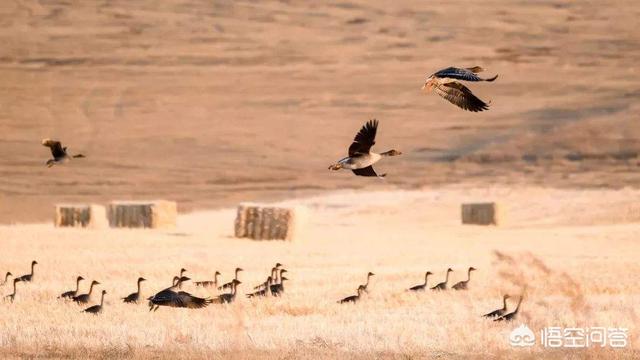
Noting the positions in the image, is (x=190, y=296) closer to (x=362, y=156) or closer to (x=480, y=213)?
(x=362, y=156)

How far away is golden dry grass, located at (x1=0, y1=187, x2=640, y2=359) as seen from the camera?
13.0 m

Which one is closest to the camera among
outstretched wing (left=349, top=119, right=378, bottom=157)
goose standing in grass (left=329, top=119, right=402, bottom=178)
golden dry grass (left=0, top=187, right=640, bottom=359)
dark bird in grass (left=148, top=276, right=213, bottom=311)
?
goose standing in grass (left=329, top=119, right=402, bottom=178)

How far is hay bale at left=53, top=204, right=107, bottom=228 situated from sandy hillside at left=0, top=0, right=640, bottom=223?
1719 cm

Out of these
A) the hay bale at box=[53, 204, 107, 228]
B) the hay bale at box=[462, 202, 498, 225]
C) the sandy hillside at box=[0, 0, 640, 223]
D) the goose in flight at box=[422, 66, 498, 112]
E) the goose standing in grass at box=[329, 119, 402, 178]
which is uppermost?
the sandy hillside at box=[0, 0, 640, 223]

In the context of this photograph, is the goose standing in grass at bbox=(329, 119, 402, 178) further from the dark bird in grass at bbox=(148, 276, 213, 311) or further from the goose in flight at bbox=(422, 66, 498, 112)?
the dark bird in grass at bbox=(148, 276, 213, 311)

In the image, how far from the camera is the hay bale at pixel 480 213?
3644cm

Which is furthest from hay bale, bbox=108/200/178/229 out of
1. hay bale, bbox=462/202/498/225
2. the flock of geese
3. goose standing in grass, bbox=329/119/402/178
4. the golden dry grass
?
goose standing in grass, bbox=329/119/402/178

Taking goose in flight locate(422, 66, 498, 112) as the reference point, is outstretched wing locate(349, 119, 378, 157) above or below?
below

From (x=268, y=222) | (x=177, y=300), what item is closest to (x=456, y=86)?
(x=177, y=300)

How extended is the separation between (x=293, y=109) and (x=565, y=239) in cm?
3841

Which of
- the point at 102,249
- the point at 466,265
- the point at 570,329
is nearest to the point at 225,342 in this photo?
the point at 570,329

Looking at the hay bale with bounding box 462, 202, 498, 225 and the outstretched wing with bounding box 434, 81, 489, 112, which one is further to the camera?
the hay bale with bounding box 462, 202, 498, 225

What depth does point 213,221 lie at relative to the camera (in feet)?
126

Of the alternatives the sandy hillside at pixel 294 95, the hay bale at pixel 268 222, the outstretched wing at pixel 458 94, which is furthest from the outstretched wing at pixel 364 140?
the sandy hillside at pixel 294 95
